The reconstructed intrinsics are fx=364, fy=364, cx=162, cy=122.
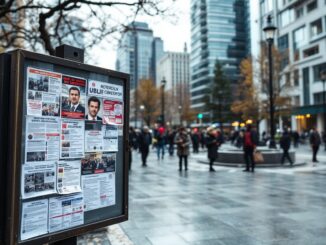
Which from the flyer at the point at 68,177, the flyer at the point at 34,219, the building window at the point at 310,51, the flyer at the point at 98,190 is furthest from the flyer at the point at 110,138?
the building window at the point at 310,51

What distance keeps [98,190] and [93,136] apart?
1.55ft

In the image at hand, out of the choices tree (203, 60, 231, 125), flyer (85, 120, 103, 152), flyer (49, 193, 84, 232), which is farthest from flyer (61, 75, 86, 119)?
tree (203, 60, 231, 125)

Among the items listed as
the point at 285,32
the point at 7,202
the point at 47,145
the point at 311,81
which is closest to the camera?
the point at 7,202

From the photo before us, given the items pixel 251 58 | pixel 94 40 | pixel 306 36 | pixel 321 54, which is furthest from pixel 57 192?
pixel 306 36

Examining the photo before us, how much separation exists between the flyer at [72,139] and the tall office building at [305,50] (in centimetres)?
4400

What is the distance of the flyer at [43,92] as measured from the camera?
2.57m

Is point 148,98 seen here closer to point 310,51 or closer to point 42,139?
point 310,51

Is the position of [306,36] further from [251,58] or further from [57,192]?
[57,192]

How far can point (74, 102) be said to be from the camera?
289cm

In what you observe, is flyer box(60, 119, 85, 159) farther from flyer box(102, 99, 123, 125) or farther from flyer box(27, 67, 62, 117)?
flyer box(102, 99, 123, 125)

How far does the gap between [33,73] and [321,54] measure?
5095 centimetres

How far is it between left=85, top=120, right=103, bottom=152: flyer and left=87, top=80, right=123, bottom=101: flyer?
0.81ft

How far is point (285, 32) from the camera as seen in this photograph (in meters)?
56.0

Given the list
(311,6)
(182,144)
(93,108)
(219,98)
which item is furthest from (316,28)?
(93,108)
